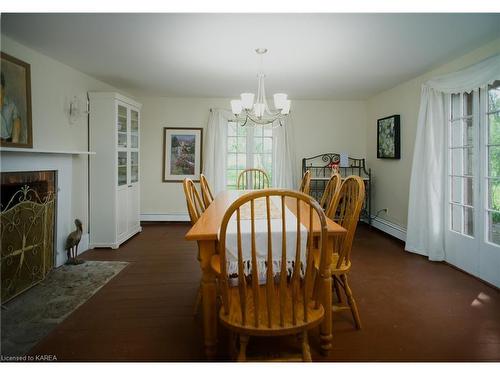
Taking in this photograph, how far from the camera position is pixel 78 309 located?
2.38 m

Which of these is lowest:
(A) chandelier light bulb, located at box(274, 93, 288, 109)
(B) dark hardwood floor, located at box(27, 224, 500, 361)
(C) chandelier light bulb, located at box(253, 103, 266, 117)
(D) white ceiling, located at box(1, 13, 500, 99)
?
(B) dark hardwood floor, located at box(27, 224, 500, 361)

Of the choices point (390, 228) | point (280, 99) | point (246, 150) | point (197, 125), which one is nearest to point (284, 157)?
point (246, 150)

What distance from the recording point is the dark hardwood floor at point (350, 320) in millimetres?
1826

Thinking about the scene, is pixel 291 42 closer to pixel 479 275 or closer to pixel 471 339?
pixel 471 339

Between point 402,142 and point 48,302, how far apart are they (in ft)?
14.5

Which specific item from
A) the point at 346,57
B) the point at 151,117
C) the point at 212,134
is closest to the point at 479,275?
the point at 346,57

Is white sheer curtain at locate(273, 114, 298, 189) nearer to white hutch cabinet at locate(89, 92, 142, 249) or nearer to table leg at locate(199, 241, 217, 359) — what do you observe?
white hutch cabinet at locate(89, 92, 142, 249)

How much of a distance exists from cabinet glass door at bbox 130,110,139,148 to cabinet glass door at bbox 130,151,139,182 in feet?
0.43

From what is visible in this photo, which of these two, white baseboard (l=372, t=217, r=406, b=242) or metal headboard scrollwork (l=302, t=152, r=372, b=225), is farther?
metal headboard scrollwork (l=302, t=152, r=372, b=225)

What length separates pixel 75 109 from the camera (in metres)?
3.66

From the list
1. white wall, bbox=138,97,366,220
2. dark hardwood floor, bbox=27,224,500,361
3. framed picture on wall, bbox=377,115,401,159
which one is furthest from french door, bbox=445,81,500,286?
white wall, bbox=138,97,366,220

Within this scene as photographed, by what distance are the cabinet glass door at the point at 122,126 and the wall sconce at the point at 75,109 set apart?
1.39 feet

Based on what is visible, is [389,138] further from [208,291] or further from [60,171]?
[60,171]

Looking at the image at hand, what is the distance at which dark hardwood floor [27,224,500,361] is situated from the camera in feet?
5.99
